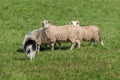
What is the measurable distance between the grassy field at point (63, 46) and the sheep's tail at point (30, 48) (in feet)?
0.82

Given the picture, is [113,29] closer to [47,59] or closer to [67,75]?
[47,59]

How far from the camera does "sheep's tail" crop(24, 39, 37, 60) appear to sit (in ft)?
53.2

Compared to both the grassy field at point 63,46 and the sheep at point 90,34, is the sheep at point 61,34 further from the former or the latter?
the sheep at point 90,34

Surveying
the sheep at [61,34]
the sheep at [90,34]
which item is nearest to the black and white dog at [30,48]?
the sheep at [61,34]

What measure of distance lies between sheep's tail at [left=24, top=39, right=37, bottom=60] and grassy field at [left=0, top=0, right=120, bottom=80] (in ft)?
0.82

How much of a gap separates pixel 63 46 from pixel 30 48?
4.36 meters

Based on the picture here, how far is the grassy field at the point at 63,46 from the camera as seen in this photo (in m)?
13.7

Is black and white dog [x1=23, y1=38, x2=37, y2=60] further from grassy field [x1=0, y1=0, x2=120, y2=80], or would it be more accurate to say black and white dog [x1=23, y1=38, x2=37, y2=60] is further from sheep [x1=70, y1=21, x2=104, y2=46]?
sheep [x1=70, y1=21, x2=104, y2=46]

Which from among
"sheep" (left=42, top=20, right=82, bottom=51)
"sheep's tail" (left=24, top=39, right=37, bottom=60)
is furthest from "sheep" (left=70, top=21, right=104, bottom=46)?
"sheep's tail" (left=24, top=39, right=37, bottom=60)

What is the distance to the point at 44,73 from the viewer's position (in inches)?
541

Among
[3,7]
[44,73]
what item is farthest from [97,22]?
[44,73]

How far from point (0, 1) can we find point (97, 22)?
8948mm

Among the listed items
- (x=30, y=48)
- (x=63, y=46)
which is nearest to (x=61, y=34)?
(x=63, y=46)

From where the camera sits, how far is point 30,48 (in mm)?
16281
